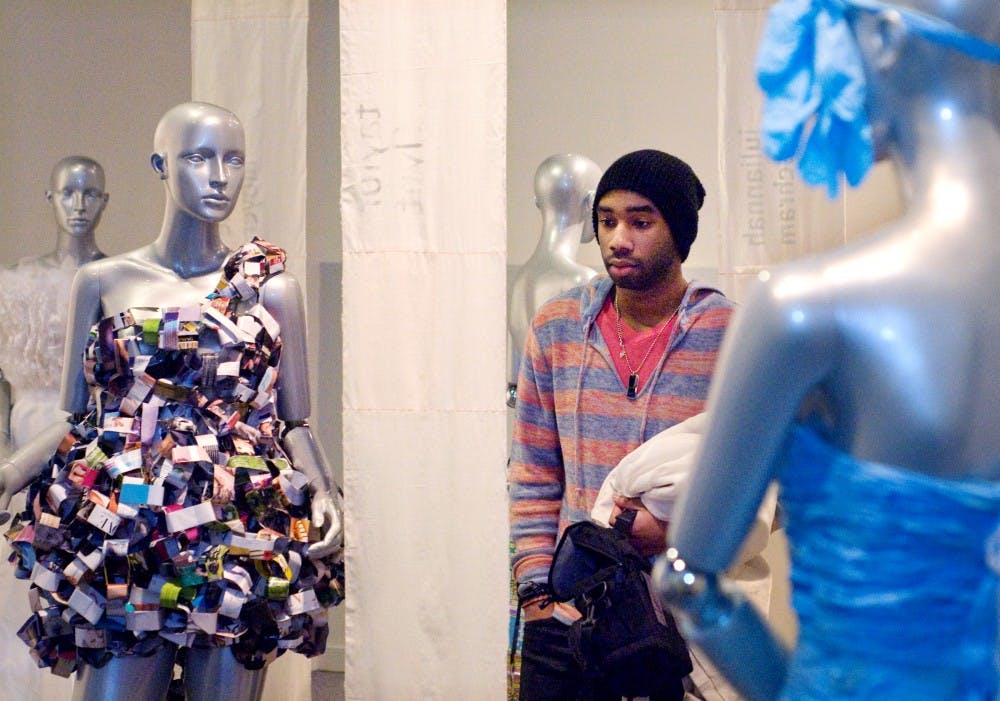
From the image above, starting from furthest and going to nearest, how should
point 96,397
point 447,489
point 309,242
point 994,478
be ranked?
point 309,242, point 447,489, point 96,397, point 994,478

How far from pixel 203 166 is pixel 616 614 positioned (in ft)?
5.32

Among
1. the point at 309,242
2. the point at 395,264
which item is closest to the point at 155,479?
the point at 395,264

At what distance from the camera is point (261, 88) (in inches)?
171

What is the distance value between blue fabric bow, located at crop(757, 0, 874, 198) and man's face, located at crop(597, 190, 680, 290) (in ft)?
3.05

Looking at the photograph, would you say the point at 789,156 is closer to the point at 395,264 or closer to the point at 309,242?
the point at 395,264

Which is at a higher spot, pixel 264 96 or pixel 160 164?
pixel 264 96

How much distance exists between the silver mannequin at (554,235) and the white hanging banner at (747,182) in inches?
29.8

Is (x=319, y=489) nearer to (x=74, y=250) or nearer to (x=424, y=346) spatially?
(x=424, y=346)

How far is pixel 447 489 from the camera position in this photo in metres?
3.93

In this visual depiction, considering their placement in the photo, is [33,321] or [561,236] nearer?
[33,321]

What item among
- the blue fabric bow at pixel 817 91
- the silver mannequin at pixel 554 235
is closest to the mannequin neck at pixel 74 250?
the silver mannequin at pixel 554 235

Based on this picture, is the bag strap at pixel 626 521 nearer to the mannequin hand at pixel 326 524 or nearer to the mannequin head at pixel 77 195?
the mannequin hand at pixel 326 524

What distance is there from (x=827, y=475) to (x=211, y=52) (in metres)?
3.67

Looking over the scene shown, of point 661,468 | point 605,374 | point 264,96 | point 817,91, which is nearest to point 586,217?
point 264,96
